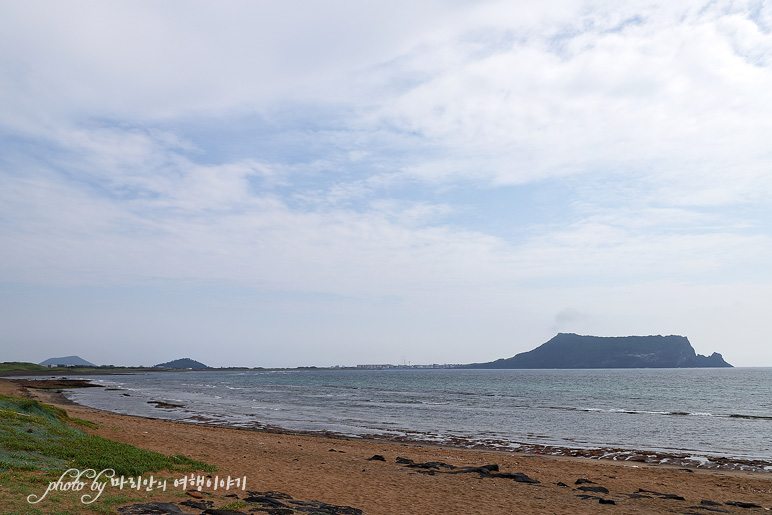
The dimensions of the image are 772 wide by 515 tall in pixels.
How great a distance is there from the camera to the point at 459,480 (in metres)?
19.5

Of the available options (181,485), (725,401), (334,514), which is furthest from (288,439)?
(725,401)

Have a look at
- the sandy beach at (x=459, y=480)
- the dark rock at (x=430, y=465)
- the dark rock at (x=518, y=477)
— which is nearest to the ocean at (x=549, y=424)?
the sandy beach at (x=459, y=480)

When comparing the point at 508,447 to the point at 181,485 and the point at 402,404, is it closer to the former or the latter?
the point at 181,485

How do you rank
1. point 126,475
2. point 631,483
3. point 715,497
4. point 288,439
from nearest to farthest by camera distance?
1. point 126,475
2. point 715,497
3. point 631,483
4. point 288,439

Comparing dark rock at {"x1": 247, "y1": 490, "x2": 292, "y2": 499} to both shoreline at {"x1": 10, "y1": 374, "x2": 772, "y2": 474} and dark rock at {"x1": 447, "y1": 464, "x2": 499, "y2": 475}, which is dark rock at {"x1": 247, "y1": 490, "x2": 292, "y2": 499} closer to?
dark rock at {"x1": 447, "y1": 464, "x2": 499, "y2": 475}

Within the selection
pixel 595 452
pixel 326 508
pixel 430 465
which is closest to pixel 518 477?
pixel 430 465

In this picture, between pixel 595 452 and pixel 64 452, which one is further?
pixel 595 452

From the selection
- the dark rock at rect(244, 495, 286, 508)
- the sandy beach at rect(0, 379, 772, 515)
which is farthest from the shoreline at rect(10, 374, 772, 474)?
the dark rock at rect(244, 495, 286, 508)

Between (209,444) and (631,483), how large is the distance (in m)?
20.4

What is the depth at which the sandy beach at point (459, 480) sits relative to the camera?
1602 cm

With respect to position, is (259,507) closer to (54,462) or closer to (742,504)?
(54,462)

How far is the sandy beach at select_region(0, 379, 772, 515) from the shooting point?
1602 cm

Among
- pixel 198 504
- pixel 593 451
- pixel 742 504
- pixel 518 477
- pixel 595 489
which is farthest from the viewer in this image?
pixel 593 451

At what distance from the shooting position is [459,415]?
5062cm
